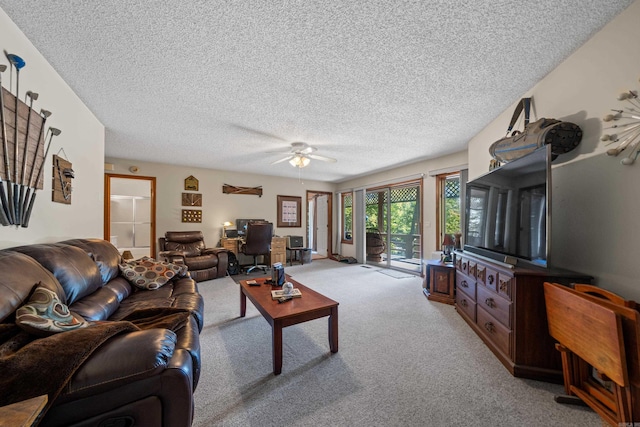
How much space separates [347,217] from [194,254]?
13.7ft

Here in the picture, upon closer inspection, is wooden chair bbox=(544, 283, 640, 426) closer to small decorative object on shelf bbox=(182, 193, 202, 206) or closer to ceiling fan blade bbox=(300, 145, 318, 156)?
ceiling fan blade bbox=(300, 145, 318, 156)

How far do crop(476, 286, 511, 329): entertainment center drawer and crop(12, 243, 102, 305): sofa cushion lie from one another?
9.87 feet

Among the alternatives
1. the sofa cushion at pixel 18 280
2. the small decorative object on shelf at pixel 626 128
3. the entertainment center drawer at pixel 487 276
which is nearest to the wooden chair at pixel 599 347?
the entertainment center drawer at pixel 487 276

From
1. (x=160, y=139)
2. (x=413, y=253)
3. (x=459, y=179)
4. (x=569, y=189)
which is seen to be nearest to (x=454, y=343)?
(x=569, y=189)

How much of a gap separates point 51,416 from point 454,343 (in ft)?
8.58

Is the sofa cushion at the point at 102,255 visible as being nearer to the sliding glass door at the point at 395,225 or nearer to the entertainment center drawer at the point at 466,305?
the entertainment center drawer at the point at 466,305

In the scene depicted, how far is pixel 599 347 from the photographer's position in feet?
3.87

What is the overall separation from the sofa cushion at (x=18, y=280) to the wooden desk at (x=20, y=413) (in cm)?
65

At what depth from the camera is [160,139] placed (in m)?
3.64

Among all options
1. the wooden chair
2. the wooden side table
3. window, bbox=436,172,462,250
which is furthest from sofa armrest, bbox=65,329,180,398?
window, bbox=436,172,462,250

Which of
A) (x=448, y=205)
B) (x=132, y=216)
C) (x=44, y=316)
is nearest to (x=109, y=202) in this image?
(x=132, y=216)

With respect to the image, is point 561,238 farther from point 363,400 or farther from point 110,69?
point 110,69

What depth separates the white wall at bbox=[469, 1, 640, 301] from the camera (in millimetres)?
1423

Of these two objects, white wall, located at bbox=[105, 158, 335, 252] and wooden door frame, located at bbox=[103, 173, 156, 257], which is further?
white wall, located at bbox=[105, 158, 335, 252]
